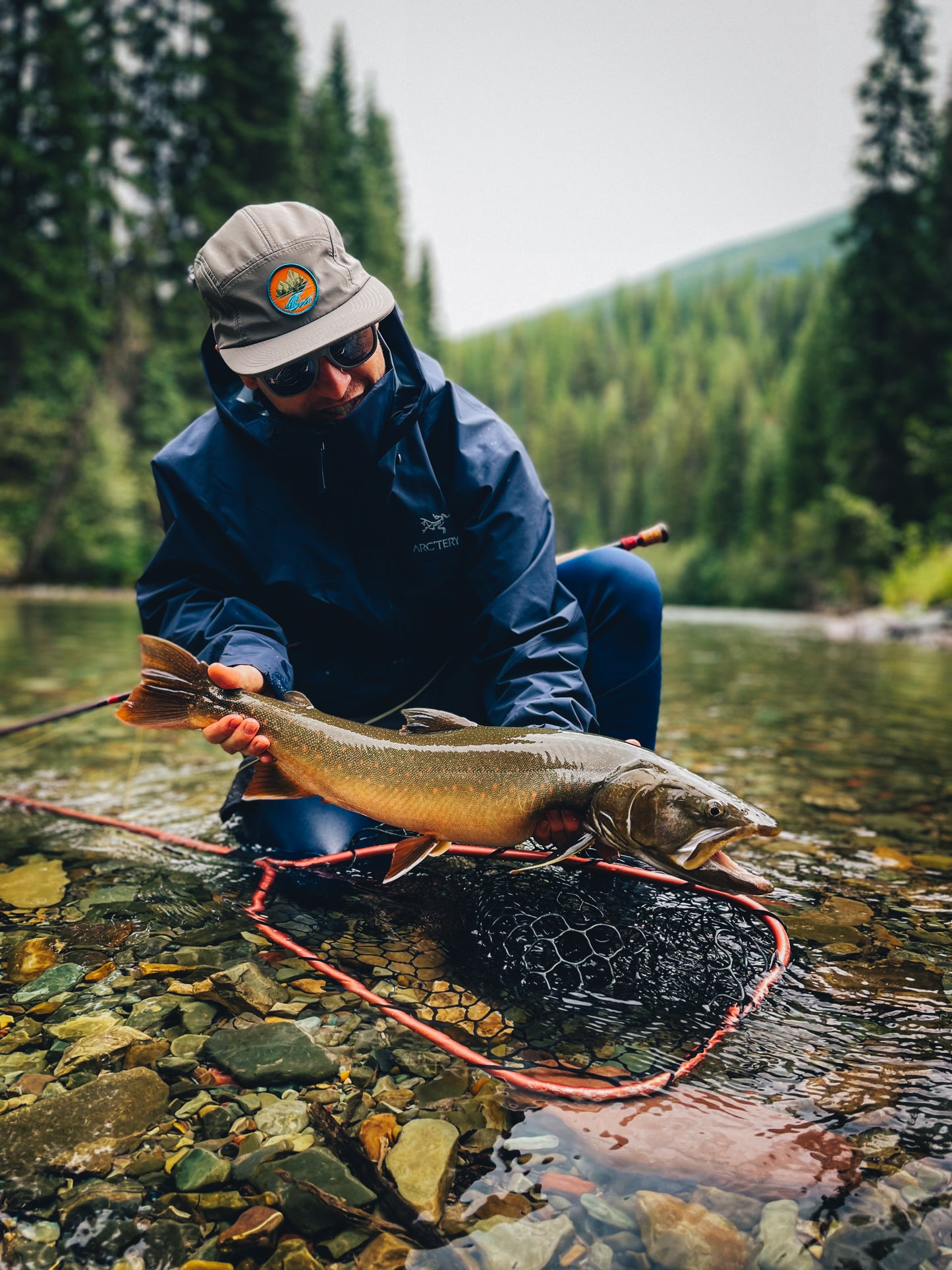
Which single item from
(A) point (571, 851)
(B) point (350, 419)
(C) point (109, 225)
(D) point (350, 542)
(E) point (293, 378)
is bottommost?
(A) point (571, 851)

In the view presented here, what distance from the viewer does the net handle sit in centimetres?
175

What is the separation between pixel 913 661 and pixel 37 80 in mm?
26834

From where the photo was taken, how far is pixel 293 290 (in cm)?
266

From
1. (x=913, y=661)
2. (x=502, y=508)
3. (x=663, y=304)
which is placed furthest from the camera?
(x=663, y=304)

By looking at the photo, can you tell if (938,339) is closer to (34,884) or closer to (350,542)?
(350,542)

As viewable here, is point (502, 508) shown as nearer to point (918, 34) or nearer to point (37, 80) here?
point (37, 80)

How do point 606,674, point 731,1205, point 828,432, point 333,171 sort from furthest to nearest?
point 333,171, point 828,432, point 606,674, point 731,1205

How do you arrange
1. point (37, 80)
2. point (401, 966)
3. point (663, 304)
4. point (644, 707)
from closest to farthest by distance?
point (401, 966), point (644, 707), point (37, 80), point (663, 304)

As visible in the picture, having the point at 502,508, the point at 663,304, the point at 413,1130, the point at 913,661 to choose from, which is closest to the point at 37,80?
the point at 913,661

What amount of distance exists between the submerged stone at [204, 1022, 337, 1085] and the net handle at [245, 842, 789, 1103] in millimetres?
194

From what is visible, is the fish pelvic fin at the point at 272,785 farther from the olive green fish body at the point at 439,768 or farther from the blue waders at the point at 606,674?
the blue waders at the point at 606,674

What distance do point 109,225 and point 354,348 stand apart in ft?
102

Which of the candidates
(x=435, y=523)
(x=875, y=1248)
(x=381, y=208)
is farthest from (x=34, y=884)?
(x=381, y=208)

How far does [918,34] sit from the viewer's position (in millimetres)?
28328
